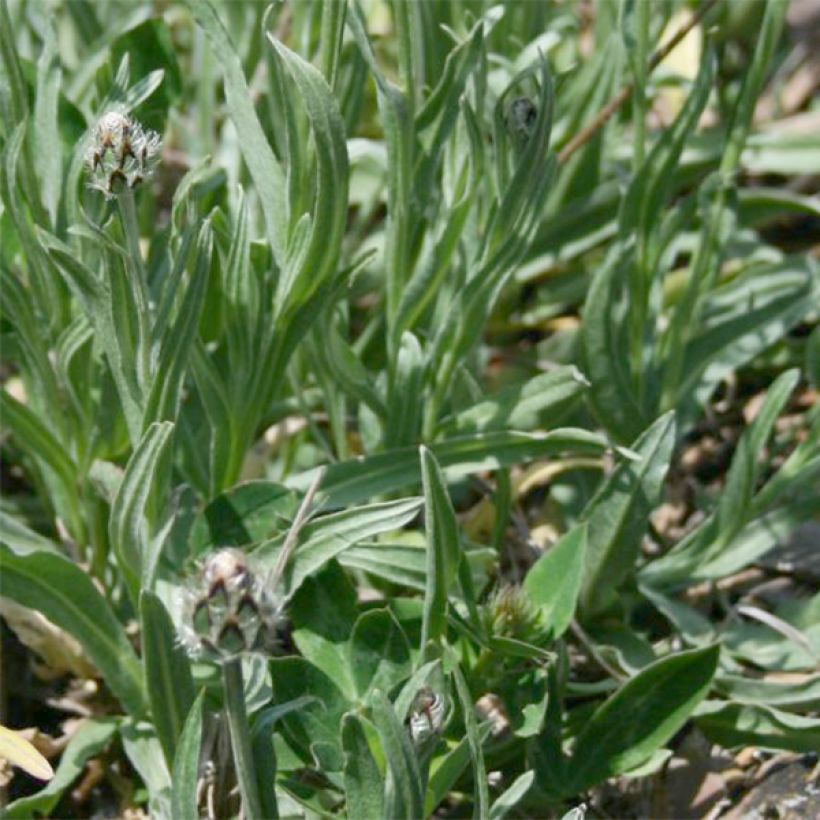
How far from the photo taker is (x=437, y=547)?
1777 mm

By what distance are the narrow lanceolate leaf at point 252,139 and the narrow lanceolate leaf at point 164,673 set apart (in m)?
0.53

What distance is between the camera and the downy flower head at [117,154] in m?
1.55

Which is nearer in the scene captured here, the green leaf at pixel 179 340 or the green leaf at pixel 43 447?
the green leaf at pixel 179 340

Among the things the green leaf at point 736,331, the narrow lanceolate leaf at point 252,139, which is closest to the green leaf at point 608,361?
the green leaf at point 736,331

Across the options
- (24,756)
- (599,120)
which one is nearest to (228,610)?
(24,756)

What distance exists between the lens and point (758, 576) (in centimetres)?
243

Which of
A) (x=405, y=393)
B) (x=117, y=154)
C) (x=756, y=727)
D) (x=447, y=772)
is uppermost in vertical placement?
(x=117, y=154)

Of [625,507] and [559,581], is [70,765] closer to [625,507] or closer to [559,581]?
[559,581]

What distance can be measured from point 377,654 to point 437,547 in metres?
0.19

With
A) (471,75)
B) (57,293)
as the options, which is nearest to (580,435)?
(471,75)

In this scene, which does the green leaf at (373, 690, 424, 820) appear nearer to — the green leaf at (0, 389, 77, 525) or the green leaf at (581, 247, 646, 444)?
the green leaf at (0, 389, 77, 525)

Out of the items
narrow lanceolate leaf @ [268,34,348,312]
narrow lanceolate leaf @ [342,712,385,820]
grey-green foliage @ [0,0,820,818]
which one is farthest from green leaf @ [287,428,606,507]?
narrow lanceolate leaf @ [342,712,385,820]

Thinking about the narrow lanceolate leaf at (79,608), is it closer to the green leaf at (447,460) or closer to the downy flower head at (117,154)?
the green leaf at (447,460)

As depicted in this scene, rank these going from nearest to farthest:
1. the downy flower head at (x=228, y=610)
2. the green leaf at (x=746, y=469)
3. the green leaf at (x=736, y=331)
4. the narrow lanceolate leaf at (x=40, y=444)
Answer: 1. the downy flower head at (x=228, y=610)
2. the narrow lanceolate leaf at (x=40, y=444)
3. the green leaf at (x=746, y=469)
4. the green leaf at (x=736, y=331)
